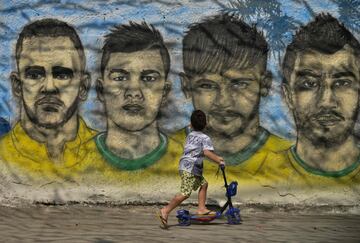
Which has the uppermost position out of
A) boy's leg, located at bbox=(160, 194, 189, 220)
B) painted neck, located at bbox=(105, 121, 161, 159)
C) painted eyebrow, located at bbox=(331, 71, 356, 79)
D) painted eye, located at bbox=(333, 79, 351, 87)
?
painted eyebrow, located at bbox=(331, 71, 356, 79)

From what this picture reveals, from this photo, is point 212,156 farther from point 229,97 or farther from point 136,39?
point 136,39

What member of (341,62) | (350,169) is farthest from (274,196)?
(341,62)

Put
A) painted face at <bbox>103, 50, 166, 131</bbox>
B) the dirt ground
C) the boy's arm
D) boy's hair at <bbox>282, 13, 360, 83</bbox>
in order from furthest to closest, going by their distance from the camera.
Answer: painted face at <bbox>103, 50, 166, 131</bbox>, boy's hair at <bbox>282, 13, 360, 83</bbox>, the boy's arm, the dirt ground

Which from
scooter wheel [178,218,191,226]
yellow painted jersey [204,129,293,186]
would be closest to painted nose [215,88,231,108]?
yellow painted jersey [204,129,293,186]

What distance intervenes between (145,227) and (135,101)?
1805mm

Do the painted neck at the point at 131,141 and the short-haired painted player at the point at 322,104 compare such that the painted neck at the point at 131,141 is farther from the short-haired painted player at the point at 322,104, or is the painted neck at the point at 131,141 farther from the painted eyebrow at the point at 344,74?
the painted eyebrow at the point at 344,74

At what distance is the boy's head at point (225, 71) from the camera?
30.1 feet

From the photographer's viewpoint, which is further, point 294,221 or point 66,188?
point 66,188

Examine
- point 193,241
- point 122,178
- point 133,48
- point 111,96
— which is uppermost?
point 133,48

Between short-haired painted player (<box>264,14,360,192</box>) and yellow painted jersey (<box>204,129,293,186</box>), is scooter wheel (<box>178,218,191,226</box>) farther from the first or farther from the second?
short-haired painted player (<box>264,14,360,192</box>)

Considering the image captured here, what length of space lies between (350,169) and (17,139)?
436 centimetres

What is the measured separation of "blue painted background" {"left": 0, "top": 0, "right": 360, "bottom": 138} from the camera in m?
9.16

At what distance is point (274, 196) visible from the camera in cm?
923

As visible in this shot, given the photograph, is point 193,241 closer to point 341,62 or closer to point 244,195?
point 244,195
